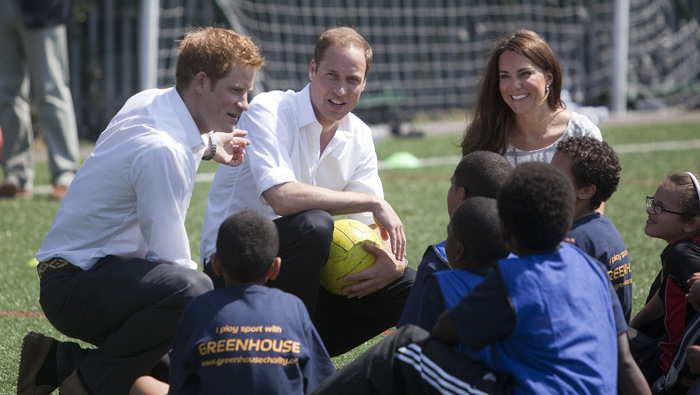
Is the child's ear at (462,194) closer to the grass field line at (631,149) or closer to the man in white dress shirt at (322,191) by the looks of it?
the man in white dress shirt at (322,191)

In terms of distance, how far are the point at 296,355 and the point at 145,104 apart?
1276 millimetres

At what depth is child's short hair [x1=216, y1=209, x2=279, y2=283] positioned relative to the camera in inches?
111

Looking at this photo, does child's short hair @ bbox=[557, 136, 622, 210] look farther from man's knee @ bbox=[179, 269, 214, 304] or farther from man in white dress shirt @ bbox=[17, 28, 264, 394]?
man's knee @ bbox=[179, 269, 214, 304]

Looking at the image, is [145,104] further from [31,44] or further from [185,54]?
[31,44]

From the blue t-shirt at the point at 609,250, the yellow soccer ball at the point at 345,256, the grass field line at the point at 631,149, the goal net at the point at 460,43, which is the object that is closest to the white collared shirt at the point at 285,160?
the yellow soccer ball at the point at 345,256

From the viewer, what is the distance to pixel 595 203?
3529 millimetres

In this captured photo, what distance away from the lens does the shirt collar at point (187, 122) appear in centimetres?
334

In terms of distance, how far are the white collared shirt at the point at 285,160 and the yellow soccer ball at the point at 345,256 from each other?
0.34 m

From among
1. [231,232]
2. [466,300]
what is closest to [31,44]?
[231,232]

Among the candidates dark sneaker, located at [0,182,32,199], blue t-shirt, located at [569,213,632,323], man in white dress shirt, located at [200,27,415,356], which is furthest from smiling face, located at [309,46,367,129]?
dark sneaker, located at [0,182,32,199]

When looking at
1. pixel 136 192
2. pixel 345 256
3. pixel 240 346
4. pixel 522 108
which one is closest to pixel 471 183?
pixel 345 256

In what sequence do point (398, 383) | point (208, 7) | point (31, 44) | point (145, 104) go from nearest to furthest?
point (398, 383) < point (145, 104) < point (31, 44) < point (208, 7)

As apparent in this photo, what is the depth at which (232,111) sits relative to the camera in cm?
354

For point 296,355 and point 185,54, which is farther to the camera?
point 185,54
